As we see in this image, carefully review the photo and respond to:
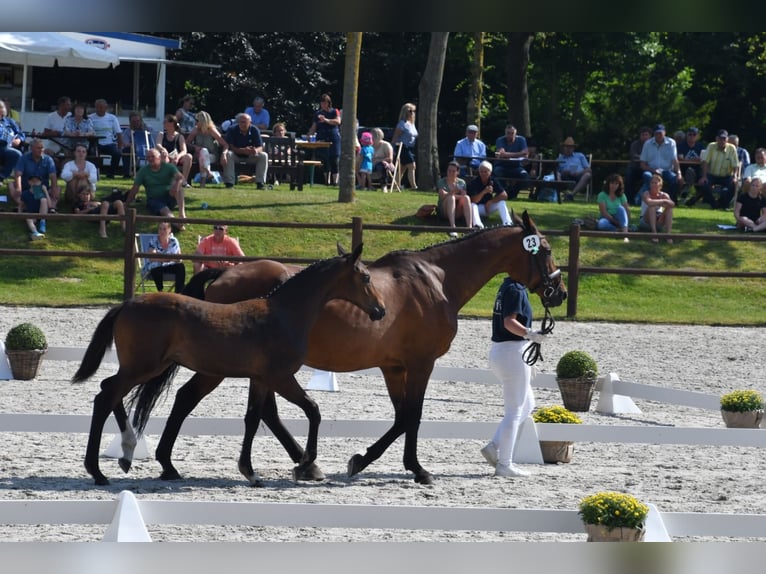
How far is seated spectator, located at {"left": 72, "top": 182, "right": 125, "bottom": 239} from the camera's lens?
16859 millimetres

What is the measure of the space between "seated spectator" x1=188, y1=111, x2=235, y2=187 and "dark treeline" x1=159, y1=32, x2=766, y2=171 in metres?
10.1

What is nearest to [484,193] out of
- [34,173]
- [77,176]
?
[77,176]

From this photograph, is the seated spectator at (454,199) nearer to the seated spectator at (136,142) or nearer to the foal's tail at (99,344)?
the seated spectator at (136,142)

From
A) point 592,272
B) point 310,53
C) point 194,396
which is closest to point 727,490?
point 194,396

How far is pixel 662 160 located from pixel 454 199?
497 centimetres

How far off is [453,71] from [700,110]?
702 centimetres

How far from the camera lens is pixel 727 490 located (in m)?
6.71

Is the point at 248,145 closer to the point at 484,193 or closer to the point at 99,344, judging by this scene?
the point at 484,193

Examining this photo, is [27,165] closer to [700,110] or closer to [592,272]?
[592,272]

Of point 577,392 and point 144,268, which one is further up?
point 144,268

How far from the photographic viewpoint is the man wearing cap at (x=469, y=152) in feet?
67.5

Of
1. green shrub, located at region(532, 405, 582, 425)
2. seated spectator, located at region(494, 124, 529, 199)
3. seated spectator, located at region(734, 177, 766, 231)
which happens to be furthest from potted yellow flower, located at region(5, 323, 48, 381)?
seated spectator, located at region(734, 177, 766, 231)

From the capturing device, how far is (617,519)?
424 cm

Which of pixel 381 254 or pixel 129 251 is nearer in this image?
pixel 129 251
